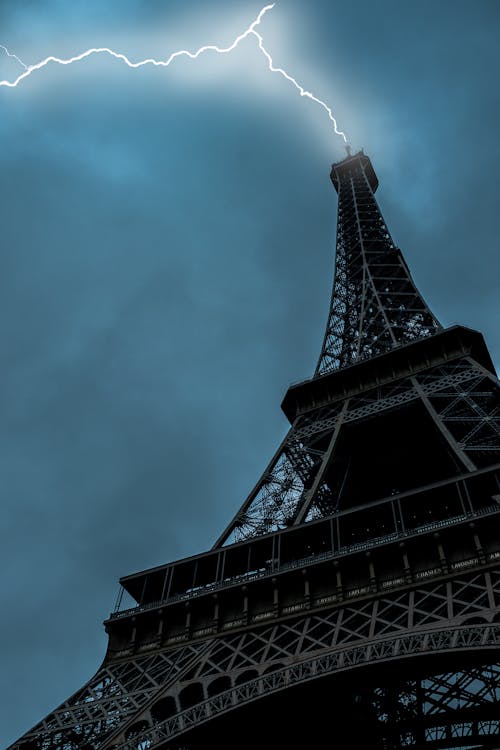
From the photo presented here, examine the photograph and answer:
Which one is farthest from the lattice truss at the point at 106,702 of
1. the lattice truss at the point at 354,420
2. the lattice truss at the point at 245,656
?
the lattice truss at the point at 354,420

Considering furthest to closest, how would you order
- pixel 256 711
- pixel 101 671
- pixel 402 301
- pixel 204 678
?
pixel 402 301 < pixel 101 671 < pixel 204 678 < pixel 256 711

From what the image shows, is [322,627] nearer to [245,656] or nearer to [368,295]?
[245,656]

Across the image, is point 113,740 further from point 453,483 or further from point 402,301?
point 402,301

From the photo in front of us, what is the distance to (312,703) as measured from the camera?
904 inches

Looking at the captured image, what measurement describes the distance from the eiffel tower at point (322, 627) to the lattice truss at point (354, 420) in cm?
13

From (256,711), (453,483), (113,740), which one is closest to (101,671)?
(113,740)

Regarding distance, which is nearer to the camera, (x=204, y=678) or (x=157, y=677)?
(x=204, y=678)

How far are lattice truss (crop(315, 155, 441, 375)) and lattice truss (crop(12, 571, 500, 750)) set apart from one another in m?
22.1

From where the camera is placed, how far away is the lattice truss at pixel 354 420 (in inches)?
1209

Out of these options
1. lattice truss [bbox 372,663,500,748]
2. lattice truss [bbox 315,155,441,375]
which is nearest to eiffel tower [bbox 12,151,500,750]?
lattice truss [bbox 372,663,500,748]

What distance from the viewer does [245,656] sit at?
76.3 ft

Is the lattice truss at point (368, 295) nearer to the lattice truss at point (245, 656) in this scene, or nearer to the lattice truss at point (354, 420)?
the lattice truss at point (354, 420)

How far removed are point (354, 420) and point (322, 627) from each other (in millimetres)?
14887

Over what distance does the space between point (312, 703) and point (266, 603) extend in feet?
12.7
